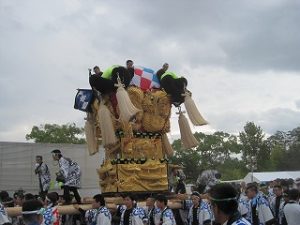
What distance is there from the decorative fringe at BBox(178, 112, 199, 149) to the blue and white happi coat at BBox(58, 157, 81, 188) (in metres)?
3.69

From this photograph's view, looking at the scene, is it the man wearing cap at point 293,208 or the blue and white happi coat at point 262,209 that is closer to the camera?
the man wearing cap at point 293,208

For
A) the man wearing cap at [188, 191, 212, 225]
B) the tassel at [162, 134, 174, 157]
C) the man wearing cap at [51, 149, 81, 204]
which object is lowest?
the man wearing cap at [188, 191, 212, 225]

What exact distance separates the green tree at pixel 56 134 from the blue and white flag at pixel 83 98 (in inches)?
1140

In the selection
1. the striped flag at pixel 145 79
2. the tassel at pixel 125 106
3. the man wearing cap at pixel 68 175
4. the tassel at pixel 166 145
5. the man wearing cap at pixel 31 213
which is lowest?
the man wearing cap at pixel 31 213

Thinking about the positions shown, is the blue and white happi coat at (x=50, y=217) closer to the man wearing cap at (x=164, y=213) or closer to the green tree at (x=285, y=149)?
the man wearing cap at (x=164, y=213)

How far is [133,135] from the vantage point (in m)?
14.3

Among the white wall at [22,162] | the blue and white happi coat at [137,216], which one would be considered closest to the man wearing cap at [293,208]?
the blue and white happi coat at [137,216]

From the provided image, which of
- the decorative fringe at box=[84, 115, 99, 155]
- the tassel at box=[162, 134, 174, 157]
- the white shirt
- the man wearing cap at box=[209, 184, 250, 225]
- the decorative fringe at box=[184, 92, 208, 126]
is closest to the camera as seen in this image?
the man wearing cap at box=[209, 184, 250, 225]

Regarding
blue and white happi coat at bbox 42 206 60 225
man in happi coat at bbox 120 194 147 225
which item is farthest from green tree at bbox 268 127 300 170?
blue and white happi coat at bbox 42 206 60 225

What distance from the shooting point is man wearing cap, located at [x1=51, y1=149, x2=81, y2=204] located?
12.7 m

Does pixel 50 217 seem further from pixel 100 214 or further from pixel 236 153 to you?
pixel 236 153

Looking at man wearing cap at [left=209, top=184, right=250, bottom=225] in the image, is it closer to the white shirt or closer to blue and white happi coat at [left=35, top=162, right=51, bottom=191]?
the white shirt

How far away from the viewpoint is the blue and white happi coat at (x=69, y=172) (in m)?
12.7

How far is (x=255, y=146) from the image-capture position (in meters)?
52.9
